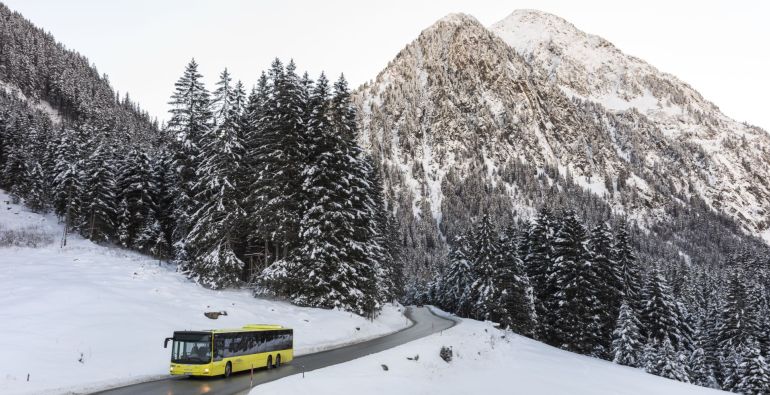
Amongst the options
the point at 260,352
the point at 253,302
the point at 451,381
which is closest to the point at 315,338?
the point at 253,302

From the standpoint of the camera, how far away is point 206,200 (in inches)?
1599

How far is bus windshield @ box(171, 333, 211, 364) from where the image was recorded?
19.6 meters

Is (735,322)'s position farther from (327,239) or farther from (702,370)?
(327,239)

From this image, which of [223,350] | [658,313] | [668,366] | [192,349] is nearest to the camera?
[192,349]

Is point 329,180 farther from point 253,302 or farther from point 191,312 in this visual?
point 191,312

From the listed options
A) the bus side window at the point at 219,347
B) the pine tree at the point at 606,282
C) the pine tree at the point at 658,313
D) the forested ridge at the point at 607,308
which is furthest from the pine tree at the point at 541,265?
the bus side window at the point at 219,347

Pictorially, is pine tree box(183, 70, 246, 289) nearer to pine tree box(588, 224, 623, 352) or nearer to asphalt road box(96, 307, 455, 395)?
asphalt road box(96, 307, 455, 395)

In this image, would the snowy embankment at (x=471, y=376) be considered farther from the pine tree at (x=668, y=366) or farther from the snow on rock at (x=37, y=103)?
the snow on rock at (x=37, y=103)

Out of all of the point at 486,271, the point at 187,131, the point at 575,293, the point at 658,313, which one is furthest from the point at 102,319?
the point at 658,313

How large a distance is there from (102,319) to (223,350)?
7.21 meters

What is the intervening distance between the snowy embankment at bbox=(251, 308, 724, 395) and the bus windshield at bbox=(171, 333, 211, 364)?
421 cm

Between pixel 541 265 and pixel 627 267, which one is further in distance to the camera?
pixel 541 265

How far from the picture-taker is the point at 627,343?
41969 mm

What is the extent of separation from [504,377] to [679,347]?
34342 millimetres
